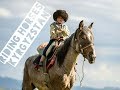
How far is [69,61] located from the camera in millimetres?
19266

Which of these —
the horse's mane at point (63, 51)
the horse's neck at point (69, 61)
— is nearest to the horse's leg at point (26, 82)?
the horse's mane at point (63, 51)

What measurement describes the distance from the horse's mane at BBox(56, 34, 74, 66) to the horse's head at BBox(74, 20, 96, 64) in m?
0.54

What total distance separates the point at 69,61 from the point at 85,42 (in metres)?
1.41

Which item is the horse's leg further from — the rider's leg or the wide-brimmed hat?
the wide-brimmed hat

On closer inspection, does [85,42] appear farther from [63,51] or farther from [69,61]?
[63,51]

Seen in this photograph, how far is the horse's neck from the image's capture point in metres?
19.1

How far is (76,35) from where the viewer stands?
61.2ft

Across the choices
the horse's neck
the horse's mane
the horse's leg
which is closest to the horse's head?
the horse's neck

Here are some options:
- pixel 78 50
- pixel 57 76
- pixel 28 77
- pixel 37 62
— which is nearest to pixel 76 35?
pixel 78 50

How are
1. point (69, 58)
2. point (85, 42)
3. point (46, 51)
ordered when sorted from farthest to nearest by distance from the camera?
1. point (46, 51)
2. point (69, 58)
3. point (85, 42)

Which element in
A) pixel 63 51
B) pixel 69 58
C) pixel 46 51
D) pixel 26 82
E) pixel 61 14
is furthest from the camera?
pixel 26 82

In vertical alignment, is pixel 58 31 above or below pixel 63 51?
above

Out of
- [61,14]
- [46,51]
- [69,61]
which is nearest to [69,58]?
[69,61]

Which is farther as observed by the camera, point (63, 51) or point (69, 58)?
point (63, 51)
